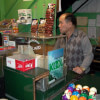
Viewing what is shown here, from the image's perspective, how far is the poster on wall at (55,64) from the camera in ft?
4.40

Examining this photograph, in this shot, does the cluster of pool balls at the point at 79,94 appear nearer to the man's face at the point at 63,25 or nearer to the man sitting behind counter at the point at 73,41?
the man sitting behind counter at the point at 73,41

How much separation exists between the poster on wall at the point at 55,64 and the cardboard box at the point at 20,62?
0.16 m

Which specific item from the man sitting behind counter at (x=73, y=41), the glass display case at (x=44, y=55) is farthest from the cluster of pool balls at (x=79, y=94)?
the man sitting behind counter at (x=73, y=41)

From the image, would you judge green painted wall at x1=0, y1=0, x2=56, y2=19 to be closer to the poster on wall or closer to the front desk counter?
the poster on wall

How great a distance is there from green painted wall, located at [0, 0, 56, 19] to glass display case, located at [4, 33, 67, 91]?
2.20m

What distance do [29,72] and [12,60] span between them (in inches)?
8.5

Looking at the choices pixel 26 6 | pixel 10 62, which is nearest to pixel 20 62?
pixel 10 62

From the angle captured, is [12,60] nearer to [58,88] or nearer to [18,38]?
[18,38]

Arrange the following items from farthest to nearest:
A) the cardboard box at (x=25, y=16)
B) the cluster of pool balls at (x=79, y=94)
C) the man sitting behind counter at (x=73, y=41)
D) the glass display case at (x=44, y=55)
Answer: the cardboard box at (x=25, y=16)
the man sitting behind counter at (x=73, y=41)
the glass display case at (x=44, y=55)
the cluster of pool balls at (x=79, y=94)

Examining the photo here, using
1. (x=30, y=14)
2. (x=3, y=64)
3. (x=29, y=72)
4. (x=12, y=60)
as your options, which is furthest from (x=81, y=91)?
(x=30, y=14)

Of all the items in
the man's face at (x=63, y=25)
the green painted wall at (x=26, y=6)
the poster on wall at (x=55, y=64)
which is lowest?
the poster on wall at (x=55, y=64)

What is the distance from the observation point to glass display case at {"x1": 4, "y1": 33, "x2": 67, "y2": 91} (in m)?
1.30

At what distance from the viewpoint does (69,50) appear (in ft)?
8.16

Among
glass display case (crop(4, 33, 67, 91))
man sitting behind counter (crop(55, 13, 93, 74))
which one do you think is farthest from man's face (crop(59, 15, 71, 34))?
glass display case (crop(4, 33, 67, 91))
